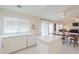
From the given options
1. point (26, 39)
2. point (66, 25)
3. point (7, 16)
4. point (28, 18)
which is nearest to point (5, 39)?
point (7, 16)

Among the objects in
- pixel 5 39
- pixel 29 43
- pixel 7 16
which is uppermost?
pixel 7 16

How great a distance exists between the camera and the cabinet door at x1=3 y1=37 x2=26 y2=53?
4.05 meters

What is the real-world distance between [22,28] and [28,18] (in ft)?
2.96

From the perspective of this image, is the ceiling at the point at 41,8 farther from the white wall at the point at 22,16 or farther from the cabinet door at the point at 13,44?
the cabinet door at the point at 13,44

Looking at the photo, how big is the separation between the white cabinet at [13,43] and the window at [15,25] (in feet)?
1.86

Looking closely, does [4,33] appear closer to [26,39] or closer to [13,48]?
[13,48]

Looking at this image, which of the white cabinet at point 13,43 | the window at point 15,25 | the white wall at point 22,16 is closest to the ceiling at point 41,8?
the white wall at point 22,16

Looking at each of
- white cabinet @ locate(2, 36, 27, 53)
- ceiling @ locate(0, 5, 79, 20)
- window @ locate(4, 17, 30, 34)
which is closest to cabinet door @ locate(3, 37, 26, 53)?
white cabinet @ locate(2, 36, 27, 53)

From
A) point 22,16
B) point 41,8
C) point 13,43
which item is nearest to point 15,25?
point 22,16

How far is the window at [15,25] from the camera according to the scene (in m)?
4.70

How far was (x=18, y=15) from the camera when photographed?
5.38m

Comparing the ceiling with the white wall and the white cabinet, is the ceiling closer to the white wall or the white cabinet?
the white wall
